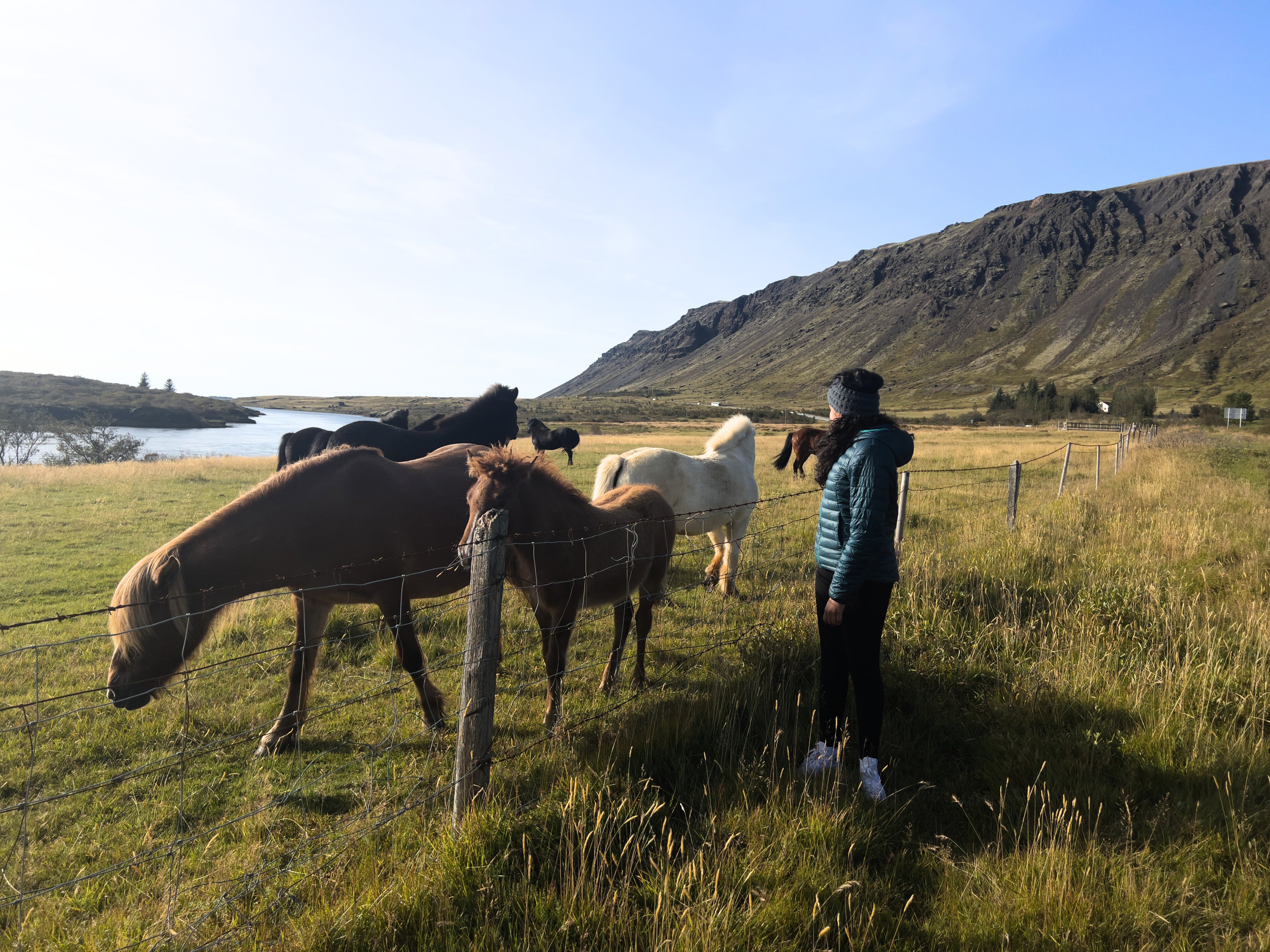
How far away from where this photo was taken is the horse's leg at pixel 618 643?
14.6 feet

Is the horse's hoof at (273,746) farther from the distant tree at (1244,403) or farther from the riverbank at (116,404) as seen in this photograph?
the distant tree at (1244,403)

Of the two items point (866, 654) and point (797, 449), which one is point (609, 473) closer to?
point (797, 449)

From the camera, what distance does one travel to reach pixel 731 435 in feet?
26.2

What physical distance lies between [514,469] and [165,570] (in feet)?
6.58

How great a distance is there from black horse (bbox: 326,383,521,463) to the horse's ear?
4.79 meters

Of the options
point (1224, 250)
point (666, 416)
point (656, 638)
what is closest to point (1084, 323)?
point (1224, 250)

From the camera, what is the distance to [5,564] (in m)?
9.07

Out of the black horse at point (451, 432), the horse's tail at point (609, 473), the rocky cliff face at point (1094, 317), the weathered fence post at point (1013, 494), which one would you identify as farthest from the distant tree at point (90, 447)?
the rocky cliff face at point (1094, 317)

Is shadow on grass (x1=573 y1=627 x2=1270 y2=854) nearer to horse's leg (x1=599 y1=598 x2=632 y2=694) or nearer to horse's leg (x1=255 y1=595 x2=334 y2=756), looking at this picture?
horse's leg (x1=599 y1=598 x2=632 y2=694)

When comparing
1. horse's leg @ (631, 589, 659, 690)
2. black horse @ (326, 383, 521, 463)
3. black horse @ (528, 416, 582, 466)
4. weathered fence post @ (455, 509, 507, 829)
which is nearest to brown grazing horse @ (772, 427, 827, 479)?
horse's leg @ (631, 589, 659, 690)

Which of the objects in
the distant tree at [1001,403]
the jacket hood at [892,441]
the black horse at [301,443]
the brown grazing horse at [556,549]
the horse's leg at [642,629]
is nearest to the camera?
the jacket hood at [892,441]

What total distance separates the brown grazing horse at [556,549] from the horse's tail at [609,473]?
2118mm

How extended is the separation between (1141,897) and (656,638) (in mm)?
A: 3874

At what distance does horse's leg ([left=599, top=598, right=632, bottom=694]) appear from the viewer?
14.6 ft
